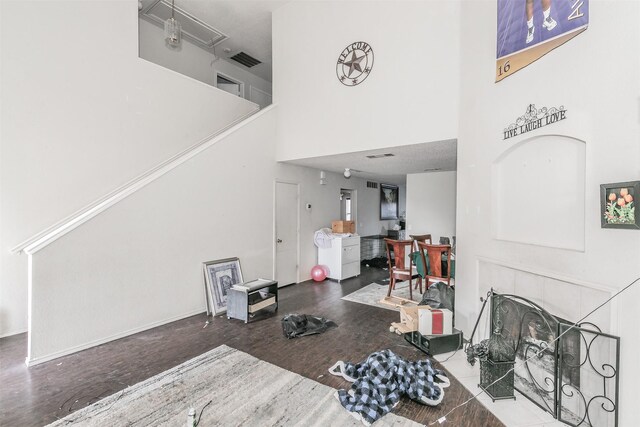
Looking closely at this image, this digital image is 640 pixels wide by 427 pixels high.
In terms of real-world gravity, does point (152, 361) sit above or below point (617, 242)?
below

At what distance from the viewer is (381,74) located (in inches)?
155

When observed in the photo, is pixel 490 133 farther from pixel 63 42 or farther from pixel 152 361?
pixel 63 42

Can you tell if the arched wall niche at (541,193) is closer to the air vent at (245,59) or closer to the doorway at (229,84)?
the air vent at (245,59)

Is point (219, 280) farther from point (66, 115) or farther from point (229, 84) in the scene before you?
point (229, 84)

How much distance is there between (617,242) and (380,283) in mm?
4300

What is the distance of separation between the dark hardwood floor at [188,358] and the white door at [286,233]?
4.38 ft

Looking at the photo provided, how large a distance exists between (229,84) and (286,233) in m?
4.47

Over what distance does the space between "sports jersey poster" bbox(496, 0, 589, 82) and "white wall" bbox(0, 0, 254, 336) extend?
479 cm

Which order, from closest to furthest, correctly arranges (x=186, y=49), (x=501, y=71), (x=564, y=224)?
(x=564, y=224) < (x=501, y=71) < (x=186, y=49)

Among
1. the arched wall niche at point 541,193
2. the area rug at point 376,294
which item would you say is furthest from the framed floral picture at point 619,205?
the area rug at point 376,294

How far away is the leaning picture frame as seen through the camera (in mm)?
4145

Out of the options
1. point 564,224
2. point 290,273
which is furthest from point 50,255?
point 564,224

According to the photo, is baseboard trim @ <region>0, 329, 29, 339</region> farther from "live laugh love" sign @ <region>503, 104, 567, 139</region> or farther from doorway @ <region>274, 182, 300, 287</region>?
"live laugh love" sign @ <region>503, 104, 567, 139</region>

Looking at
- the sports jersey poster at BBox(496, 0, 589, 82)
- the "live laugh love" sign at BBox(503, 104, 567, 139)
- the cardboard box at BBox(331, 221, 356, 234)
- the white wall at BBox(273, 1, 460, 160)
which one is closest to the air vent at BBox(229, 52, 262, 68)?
the white wall at BBox(273, 1, 460, 160)
